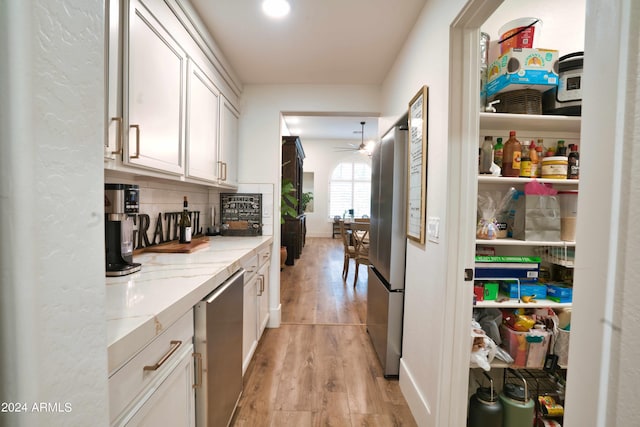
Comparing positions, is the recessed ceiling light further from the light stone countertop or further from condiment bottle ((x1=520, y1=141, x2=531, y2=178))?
condiment bottle ((x1=520, y1=141, x2=531, y2=178))

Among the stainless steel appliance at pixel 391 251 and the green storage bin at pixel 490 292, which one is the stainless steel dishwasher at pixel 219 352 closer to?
the stainless steel appliance at pixel 391 251

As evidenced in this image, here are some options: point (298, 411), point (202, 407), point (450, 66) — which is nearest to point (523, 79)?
point (450, 66)

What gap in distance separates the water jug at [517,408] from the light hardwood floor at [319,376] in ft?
1.66

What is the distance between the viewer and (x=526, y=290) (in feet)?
5.04

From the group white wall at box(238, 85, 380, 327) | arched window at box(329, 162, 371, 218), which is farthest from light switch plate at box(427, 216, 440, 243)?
arched window at box(329, 162, 371, 218)

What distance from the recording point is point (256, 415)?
158cm

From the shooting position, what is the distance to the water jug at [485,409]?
4.53 ft

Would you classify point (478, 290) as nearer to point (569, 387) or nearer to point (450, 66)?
point (569, 387)

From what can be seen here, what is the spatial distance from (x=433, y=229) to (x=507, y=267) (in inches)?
20.4

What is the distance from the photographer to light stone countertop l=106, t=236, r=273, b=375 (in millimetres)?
641

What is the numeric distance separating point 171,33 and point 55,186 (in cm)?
147

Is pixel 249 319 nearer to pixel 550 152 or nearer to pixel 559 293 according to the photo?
pixel 559 293

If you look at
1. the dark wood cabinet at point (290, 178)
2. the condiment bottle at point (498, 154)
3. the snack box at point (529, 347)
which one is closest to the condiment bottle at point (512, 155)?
the condiment bottle at point (498, 154)

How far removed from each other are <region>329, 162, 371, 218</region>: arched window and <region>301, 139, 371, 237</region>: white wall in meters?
0.15
